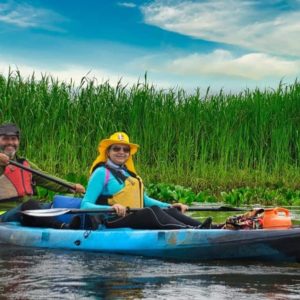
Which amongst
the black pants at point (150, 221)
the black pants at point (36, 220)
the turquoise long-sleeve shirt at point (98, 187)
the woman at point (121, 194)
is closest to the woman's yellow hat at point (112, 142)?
the woman at point (121, 194)

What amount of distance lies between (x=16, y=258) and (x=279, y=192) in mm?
6531

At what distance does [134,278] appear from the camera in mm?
5145

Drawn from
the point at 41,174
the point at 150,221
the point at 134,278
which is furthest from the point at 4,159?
the point at 134,278

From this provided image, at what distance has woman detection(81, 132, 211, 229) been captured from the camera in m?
6.28

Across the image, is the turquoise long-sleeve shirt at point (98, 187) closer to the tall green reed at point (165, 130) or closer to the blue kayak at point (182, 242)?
the blue kayak at point (182, 242)

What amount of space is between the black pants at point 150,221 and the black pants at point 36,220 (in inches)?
29.6

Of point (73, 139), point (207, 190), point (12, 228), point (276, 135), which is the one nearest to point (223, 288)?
point (12, 228)

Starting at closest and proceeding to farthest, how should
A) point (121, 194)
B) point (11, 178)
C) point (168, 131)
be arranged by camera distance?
point (121, 194), point (11, 178), point (168, 131)

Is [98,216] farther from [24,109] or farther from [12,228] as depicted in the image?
[24,109]

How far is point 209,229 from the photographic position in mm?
5891

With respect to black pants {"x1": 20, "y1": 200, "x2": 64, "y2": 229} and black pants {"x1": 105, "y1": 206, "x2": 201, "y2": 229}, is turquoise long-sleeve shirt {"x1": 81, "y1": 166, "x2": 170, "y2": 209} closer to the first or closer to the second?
black pants {"x1": 105, "y1": 206, "x2": 201, "y2": 229}

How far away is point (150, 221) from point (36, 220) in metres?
1.38

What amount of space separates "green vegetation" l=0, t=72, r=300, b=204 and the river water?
20.2 ft

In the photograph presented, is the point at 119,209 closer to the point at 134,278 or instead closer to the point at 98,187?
the point at 98,187
